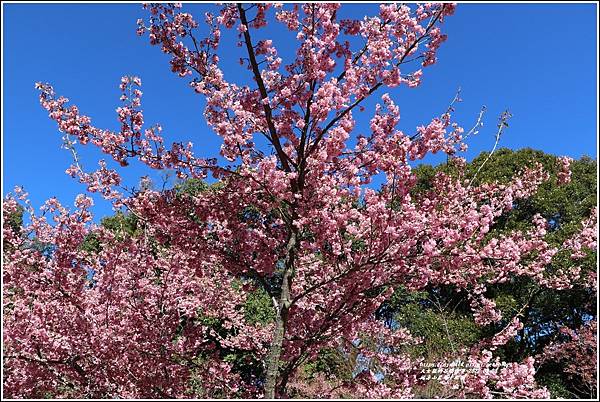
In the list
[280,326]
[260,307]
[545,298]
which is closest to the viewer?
[280,326]

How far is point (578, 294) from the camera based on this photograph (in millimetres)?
13805

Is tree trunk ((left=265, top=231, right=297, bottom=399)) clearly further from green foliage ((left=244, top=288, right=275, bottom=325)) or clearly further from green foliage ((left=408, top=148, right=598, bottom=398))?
green foliage ((left=244, top=288, right=275, bottom=325))

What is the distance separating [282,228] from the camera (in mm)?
5148

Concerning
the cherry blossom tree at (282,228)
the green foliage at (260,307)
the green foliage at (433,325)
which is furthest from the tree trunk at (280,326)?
the green foliage at (260,307)

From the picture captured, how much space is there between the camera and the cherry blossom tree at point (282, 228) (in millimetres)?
4094

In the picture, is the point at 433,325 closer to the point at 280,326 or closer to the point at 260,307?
the point at 260,307

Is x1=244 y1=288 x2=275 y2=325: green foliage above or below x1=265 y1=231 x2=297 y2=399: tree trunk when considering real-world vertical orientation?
above

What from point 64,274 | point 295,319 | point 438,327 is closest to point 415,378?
point 295,319

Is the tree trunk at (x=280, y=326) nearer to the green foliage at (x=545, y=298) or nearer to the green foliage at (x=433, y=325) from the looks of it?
the green foliage at (x=545, y=298)

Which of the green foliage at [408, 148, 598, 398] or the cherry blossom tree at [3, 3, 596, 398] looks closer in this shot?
the cherry blossom tree at [3, 3, 596, 398]

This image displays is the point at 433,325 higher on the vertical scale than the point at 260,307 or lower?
lower

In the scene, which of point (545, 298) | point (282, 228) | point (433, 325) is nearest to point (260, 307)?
point (433, 325)

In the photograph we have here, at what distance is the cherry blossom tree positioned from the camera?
4.09m

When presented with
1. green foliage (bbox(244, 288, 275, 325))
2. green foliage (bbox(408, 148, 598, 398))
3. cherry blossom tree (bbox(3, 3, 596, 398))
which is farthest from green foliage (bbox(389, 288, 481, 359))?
cherry blossom tree (bbox(3, 3, 596, 398))
